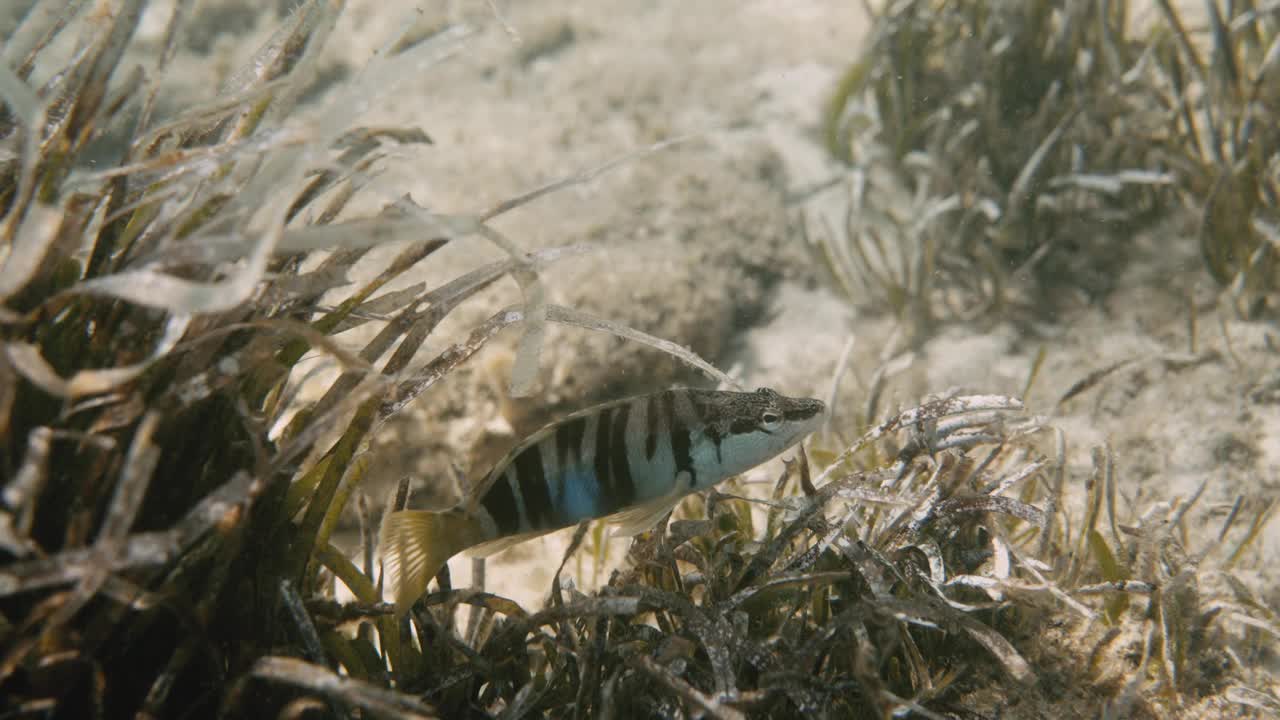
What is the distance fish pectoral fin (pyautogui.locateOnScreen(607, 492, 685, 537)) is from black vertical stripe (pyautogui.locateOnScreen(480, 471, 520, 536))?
28cm

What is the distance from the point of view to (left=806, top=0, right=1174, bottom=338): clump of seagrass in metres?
4.19

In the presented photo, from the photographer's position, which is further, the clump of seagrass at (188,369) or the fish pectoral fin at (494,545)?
the fish pectoral fin at (494,545)

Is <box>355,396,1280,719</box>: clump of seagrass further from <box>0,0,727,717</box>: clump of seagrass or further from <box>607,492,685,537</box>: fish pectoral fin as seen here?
<box>0,0,727,717</box>: clump of seagrass

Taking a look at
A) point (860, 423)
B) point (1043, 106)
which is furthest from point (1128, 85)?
point (860, 423)

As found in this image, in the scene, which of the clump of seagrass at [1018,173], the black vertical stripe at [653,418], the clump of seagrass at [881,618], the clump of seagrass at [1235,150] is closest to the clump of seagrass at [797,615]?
the clump of seagrass at [881,618]

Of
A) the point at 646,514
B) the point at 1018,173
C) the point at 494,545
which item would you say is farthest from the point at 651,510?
the point at 1018,173

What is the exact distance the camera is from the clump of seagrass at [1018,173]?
4191mm

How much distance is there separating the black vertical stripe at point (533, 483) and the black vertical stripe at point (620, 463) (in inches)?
6.7

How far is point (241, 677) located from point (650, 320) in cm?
287

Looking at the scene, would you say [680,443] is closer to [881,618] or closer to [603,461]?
[603,461]

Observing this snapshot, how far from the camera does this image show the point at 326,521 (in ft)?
6.47

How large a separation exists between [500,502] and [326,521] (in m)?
0.51

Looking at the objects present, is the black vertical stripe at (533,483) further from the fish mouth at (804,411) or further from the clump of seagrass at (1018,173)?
the clump of seagrass at (1018,173)

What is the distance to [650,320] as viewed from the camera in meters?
4.11
